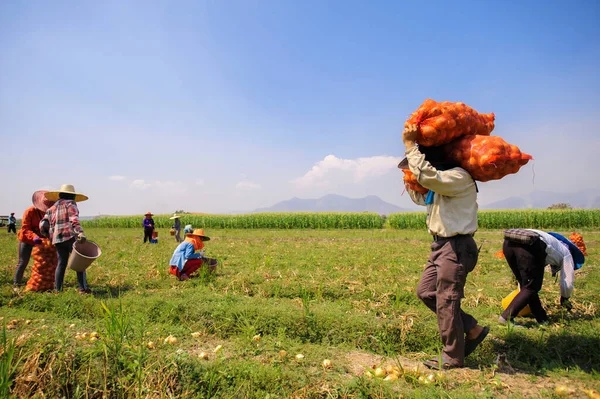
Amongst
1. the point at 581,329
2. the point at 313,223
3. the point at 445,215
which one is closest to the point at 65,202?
the point at 445,215

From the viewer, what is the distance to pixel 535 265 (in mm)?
4066

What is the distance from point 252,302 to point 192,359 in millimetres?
1895

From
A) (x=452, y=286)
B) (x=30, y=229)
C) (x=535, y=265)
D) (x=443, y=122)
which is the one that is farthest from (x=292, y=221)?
(x=443, y=122)

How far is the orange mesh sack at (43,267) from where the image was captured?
5.96 meters

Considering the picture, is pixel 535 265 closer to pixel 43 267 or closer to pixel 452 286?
pixel 452 286

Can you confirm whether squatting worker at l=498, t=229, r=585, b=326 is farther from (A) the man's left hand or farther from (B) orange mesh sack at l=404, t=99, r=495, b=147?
(A) the man's left hand

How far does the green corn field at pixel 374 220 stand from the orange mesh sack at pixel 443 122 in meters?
25.3

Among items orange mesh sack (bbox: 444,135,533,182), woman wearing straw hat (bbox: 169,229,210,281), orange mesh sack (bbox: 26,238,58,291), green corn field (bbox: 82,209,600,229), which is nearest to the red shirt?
orange mesh sack (bbox: 26,238,58,291)

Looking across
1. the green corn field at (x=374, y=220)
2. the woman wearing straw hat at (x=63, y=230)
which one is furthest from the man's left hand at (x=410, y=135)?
the green corn field at (x=374, y=220)

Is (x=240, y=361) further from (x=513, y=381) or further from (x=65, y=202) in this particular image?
(x=65, y=202)

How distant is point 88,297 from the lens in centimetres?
529

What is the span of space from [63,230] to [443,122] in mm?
6265

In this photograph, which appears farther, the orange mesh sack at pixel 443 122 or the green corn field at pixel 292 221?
the green corn field at pixel 292 221

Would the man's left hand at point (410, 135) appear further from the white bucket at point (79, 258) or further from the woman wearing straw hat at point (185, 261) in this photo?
the white bucket at point (79, 258)
